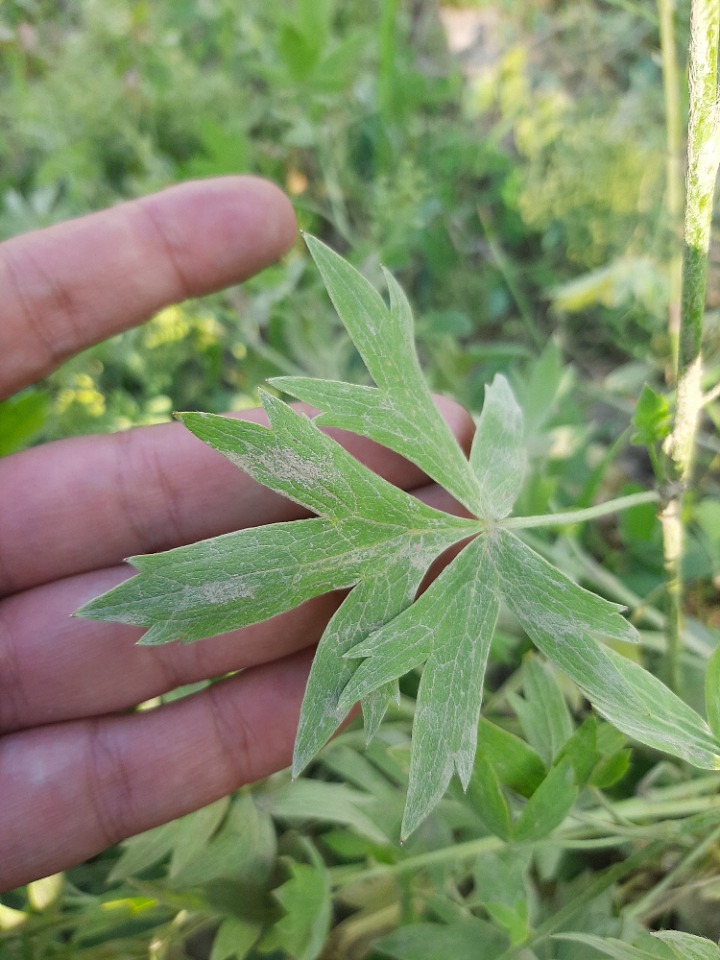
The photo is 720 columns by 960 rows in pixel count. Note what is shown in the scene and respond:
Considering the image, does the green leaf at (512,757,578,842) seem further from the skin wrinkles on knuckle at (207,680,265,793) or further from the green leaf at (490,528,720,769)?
the skin wrinkles on knuckle at (207,680,265,793)

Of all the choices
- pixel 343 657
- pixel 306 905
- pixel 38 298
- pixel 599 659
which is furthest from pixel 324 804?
pixel 38 298

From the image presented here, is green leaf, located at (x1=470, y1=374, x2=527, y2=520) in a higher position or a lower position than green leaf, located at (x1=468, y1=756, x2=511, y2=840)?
higher

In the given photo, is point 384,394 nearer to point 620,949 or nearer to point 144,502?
point 144,502

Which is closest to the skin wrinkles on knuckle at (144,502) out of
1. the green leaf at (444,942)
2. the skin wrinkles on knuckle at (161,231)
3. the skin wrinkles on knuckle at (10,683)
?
the skin wrinkles on knuckle at (10,683)

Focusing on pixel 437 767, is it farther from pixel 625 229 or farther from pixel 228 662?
pixel 625 229

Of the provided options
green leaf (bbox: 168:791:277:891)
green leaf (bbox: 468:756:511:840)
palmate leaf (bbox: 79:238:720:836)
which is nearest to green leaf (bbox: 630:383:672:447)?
palmate leaf (bbox: 79:238:720:836)

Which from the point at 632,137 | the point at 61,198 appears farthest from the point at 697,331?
the point at 61,198
